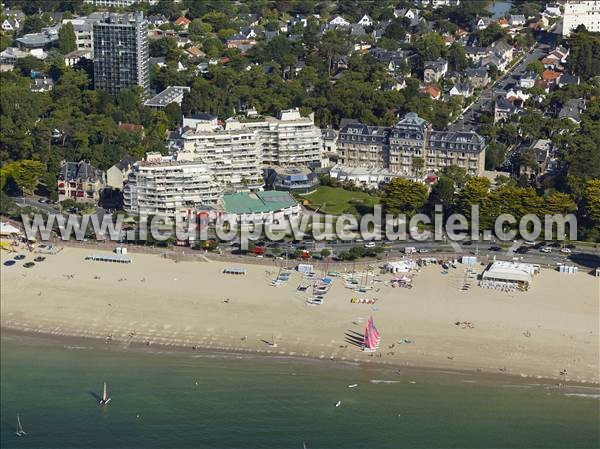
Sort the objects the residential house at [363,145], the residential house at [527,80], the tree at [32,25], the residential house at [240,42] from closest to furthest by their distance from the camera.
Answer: the residential house at [363,145] < the residential house at [527,80] < the residential house at [240,42] < the tree at [32,25]

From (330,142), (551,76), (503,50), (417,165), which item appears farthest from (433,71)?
(417,165)

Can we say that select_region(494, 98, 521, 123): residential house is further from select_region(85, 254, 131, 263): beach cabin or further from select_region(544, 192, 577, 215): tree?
select_region(85, 254, 131, 263): beach cabin

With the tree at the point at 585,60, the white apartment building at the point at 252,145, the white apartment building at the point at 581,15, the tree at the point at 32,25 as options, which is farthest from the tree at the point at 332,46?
the tree at the point at 32,25

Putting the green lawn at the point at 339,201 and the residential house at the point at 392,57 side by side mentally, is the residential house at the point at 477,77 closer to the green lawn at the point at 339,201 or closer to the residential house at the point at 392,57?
the residential house at the point at 392,57

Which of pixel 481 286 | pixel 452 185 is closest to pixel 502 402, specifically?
pixel 481 286

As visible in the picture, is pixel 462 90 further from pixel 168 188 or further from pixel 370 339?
pixel 370 339

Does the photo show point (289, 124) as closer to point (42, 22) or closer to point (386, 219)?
point (386, 219)
